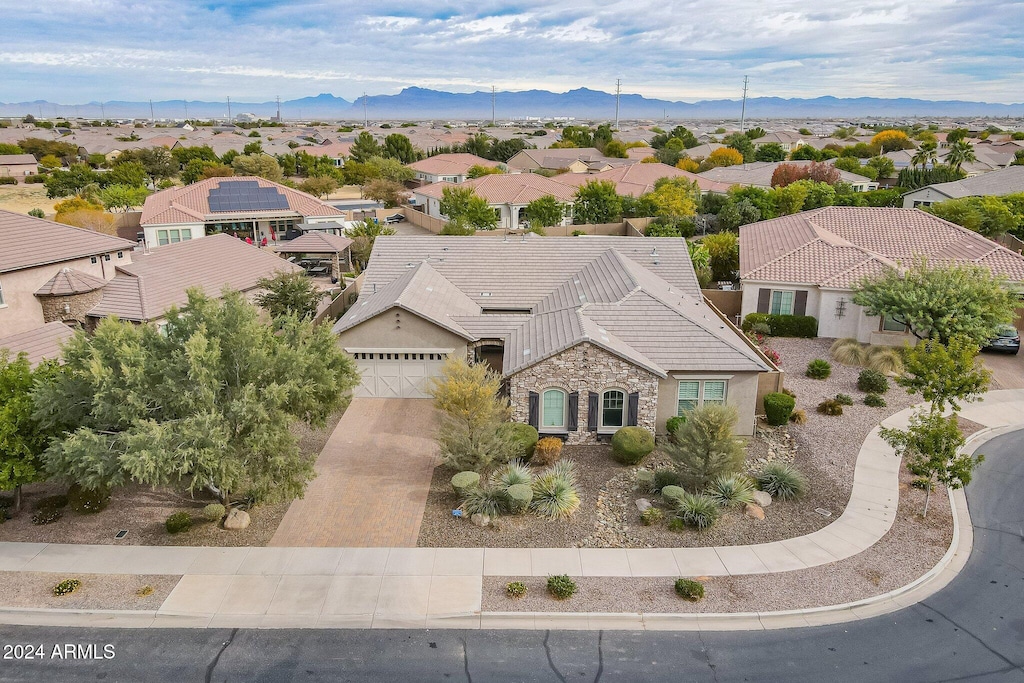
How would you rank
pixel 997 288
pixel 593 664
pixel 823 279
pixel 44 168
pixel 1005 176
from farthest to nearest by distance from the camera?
pixel 44 168
pixel 1005 176
pixel 823 279
pixel 997 288
pixel 593 664

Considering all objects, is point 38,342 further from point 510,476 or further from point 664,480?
point 664,480

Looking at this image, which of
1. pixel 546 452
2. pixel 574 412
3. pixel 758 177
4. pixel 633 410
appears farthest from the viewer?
pixel 758 177

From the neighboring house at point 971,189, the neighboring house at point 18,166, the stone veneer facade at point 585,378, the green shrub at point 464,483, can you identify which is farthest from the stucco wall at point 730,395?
the neighboring house at point 18,166

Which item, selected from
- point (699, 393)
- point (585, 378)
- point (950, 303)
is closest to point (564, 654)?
point (585, 378)

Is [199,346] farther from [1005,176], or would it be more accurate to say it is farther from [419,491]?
[1005,176]

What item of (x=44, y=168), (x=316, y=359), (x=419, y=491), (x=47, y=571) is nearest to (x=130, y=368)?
(x=316, y=359)

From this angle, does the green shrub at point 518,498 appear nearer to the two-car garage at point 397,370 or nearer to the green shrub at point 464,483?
the green shrub at point 464,483

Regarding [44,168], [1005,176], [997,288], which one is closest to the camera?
[997,288]
